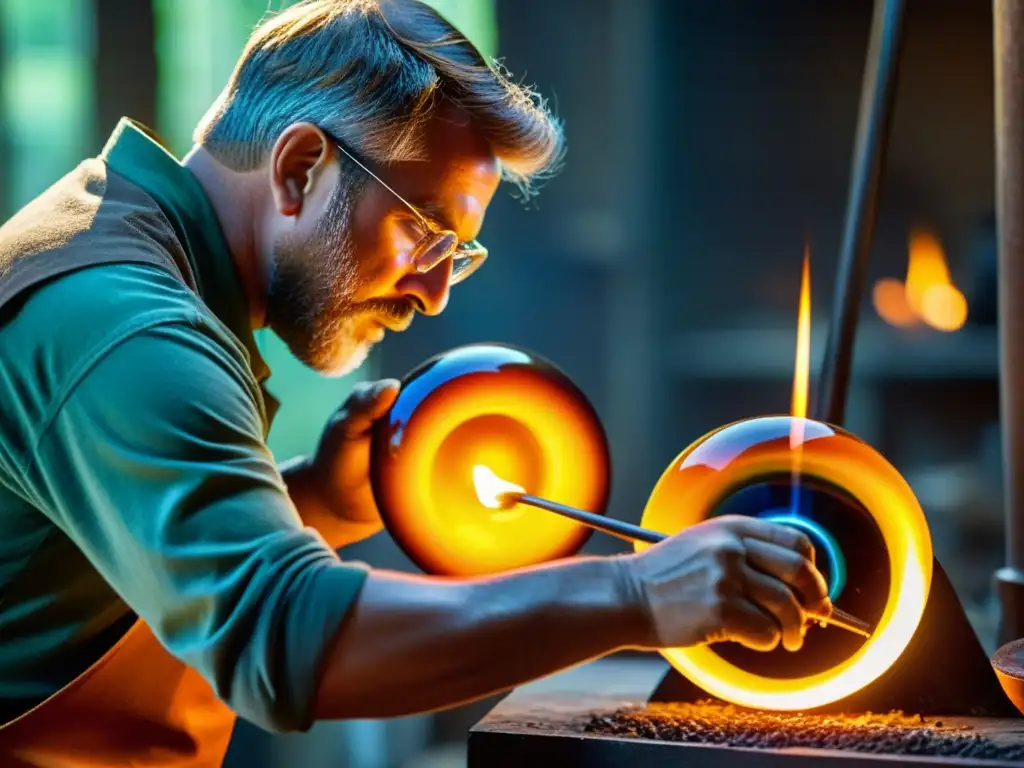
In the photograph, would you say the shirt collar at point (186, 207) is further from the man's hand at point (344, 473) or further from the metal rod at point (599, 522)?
the metal rod at point (599, 522)

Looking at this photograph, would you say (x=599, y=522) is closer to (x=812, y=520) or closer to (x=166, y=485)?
(x=812, y=520)

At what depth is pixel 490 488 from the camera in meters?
0.91

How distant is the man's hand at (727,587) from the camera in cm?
69

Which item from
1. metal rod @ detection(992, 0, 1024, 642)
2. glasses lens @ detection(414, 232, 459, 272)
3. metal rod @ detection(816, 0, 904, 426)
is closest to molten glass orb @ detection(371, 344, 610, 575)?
glasses lens @ detection(414, 232, 459, 272)

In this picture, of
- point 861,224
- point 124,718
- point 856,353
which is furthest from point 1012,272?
point 856,353

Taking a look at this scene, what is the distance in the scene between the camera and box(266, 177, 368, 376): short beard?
991 millimetres

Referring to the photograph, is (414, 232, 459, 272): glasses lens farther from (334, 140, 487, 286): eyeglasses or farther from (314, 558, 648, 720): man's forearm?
(314, 558, 648, 720): man's forearm

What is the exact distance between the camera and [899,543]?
803 millimetres

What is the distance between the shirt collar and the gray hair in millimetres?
60

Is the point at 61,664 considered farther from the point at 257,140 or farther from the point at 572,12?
the point at 572,12

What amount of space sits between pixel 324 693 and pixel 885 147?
66 centimetres

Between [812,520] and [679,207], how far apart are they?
170 centimetres

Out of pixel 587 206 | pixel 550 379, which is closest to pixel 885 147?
pixel 550 379

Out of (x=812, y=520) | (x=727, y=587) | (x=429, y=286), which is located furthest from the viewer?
(x=429, y=286)
